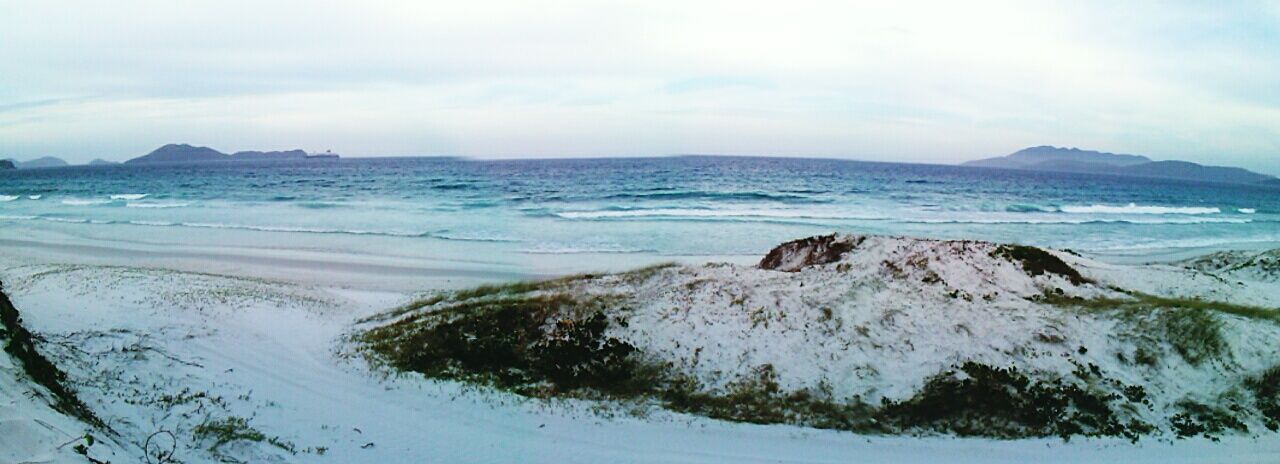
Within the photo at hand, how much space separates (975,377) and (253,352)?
13.2 m

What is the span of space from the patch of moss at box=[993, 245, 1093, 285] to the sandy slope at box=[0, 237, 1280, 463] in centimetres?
464

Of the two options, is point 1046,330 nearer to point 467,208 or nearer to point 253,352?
point 253,352

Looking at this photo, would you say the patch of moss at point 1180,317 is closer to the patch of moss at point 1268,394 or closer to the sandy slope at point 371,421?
the patch of moss at point 1268,394

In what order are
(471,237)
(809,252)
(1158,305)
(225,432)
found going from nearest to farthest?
1. (225,432)
2. (1158,305)
3. (809,252)
4. (471,237)

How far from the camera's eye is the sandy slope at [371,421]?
27.7 feet

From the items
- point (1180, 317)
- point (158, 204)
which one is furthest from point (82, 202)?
point (1180, 317)

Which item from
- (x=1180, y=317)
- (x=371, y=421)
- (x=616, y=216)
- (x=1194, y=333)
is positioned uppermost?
(x=616, y=216)

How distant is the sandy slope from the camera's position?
27.7ft

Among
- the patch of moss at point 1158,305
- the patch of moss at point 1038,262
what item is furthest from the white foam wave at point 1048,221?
the patch of moss at point 1158,305

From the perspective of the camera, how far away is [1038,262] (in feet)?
50.3

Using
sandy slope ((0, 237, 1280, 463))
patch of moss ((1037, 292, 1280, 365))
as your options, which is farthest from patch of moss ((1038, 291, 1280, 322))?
sandy slope ((0, 237, 1280, 463))

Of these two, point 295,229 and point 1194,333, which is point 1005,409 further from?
point 295,229

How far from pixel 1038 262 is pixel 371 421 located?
15.4 m

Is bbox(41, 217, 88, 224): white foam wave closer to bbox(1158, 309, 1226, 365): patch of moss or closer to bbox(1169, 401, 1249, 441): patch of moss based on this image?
bbox(1169, 401, 1249, 441): patch of moss
